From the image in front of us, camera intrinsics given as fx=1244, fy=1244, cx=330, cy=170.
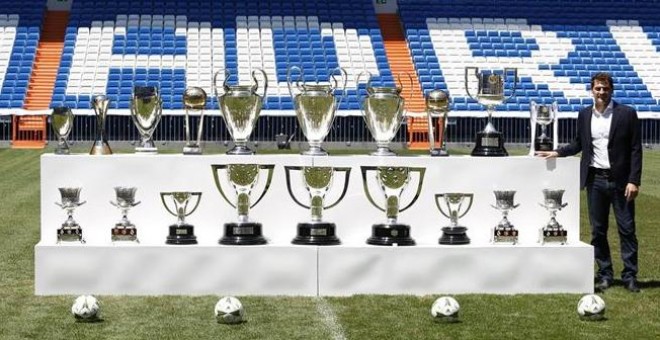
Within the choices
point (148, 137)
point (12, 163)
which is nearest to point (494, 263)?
point (148, 137)

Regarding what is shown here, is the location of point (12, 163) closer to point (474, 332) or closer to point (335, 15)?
point (335, 15)

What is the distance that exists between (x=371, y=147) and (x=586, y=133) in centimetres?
2297

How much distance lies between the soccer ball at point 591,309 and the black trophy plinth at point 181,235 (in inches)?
119

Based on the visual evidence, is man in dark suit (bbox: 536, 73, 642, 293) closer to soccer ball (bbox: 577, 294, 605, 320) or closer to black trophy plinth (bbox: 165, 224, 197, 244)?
soccer ball (bbox: 577, 294, 605, 320)

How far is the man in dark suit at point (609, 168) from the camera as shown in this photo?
9.48 metres

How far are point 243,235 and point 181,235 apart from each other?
48cm

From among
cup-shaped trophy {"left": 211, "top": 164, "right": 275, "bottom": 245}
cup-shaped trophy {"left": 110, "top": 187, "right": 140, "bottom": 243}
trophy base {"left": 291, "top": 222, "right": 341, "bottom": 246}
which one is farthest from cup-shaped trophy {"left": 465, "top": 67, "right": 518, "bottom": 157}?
cup-shaped trophy {"left": 110, "top": 187, "right": 140, "bottom": 243}

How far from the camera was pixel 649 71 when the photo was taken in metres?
37.2

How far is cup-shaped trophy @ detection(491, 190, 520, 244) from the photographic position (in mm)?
9567

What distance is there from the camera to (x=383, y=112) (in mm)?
10078

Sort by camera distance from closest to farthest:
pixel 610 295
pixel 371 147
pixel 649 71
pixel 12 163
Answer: pixel 610 295, pixel 12 163, pixel 371 147, pixel 649 71

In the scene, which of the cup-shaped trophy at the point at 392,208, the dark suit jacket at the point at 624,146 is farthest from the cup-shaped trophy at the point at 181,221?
the dark suit jacket at the point at 624,146

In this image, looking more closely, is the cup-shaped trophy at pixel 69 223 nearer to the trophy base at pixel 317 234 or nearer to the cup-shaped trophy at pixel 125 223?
the cup-shaped trophy at pixel 125 223

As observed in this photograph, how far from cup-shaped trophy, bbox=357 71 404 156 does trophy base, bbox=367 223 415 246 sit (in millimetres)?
729
